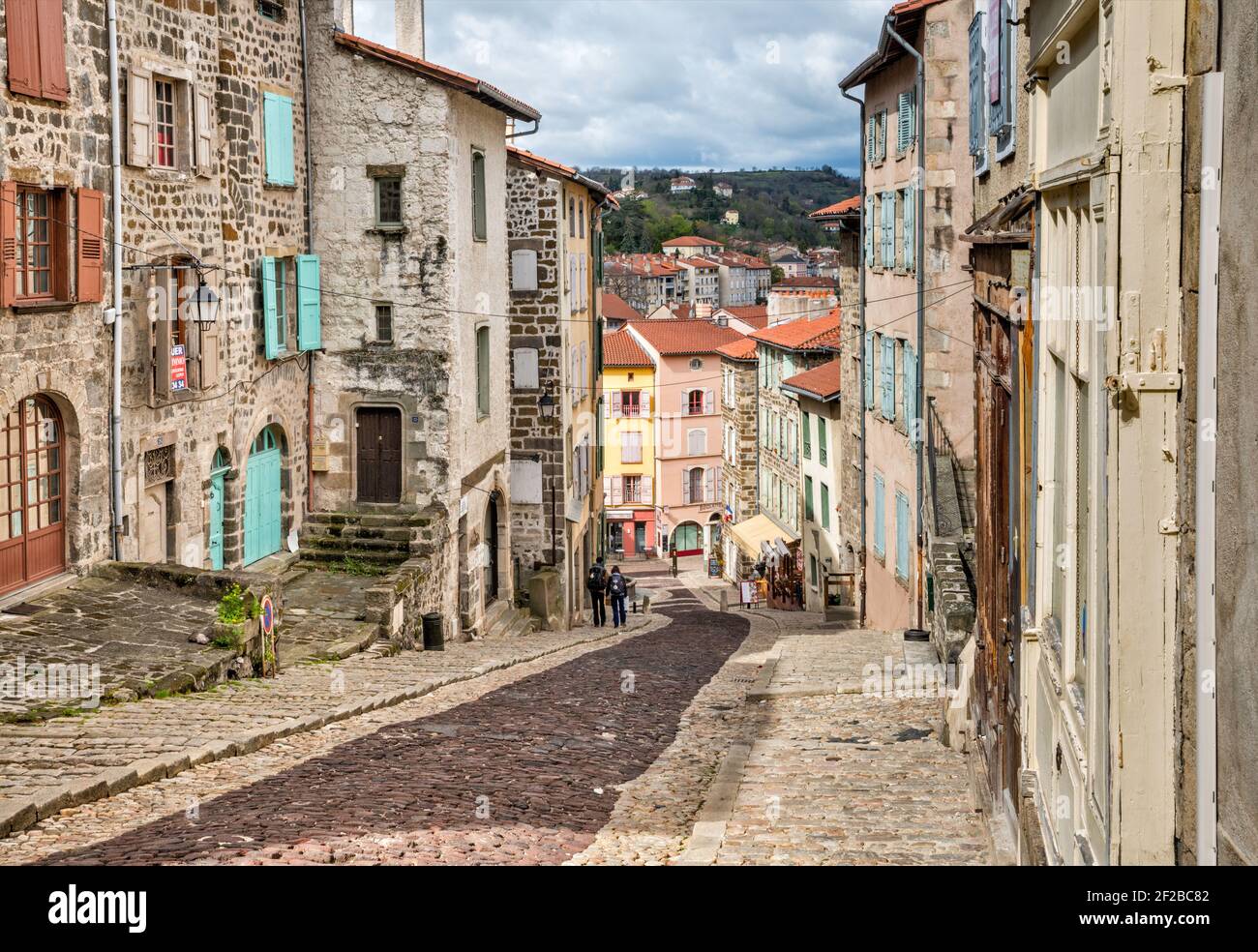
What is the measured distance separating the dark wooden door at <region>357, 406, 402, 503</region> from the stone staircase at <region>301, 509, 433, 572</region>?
0.49 m

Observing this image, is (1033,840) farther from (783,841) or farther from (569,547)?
(569,547)

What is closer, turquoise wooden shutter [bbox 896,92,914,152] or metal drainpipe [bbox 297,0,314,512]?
metal drainpipe [bbox 297,0,314,512]

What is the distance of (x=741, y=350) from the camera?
54.4m

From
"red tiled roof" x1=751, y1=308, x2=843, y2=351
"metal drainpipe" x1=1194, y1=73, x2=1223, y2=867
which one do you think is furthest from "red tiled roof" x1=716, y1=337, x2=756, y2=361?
"metal drainpipe" x1=1194, y1=73, x2=1223, y2=867

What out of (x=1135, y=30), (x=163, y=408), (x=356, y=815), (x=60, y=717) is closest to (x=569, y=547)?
(x=163, y=408)

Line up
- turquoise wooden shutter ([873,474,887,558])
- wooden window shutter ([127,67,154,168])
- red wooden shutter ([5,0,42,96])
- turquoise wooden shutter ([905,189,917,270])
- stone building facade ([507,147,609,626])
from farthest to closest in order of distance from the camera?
stone building facade ([507,147,609,626]) < turquoise wooden shutter ([873,474,887,558]) < turquoise wooden shutter ([905,189,917,270]) < wooden window shutter ([127,67,154,168]) < red wooden shutter ([5,0,42,96])

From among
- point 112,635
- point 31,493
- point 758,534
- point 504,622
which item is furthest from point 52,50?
point 758,534

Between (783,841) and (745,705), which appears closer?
(783,841)

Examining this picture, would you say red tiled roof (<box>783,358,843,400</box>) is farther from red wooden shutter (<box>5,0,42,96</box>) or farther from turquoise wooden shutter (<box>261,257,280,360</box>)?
red wooden shutter (<box>5,0,42,96</box>)

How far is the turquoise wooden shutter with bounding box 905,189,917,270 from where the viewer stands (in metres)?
22.8

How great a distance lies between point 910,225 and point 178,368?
12652mm

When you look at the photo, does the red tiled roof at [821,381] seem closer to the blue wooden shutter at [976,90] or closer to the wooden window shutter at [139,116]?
the wooden window shutter at [139,116]
